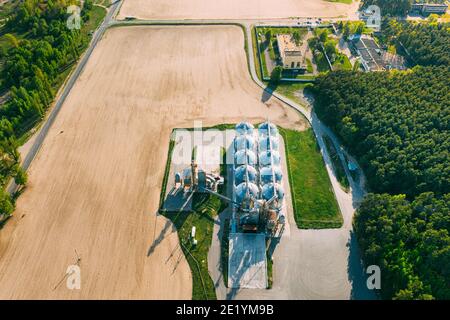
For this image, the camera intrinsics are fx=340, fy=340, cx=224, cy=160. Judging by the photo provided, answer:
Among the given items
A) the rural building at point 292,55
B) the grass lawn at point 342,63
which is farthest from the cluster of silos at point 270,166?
the grass lawn at point 342,63

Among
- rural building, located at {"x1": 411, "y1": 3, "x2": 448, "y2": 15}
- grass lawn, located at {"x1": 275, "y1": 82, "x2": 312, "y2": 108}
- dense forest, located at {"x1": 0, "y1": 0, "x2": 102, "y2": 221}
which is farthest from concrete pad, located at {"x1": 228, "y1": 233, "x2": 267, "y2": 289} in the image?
rural building, located at {"x1": 411, "y1": 3, "x2": 448, "y2": 15}

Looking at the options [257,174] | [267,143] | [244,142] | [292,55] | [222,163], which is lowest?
[222,163]

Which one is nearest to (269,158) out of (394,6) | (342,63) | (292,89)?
(292,89)

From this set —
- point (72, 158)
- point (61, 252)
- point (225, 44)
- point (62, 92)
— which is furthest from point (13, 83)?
point (225, 44)

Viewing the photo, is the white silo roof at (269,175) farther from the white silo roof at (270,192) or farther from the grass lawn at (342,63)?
the grass lawn at (342,63)

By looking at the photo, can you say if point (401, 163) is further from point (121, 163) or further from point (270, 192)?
point (121, 163)
